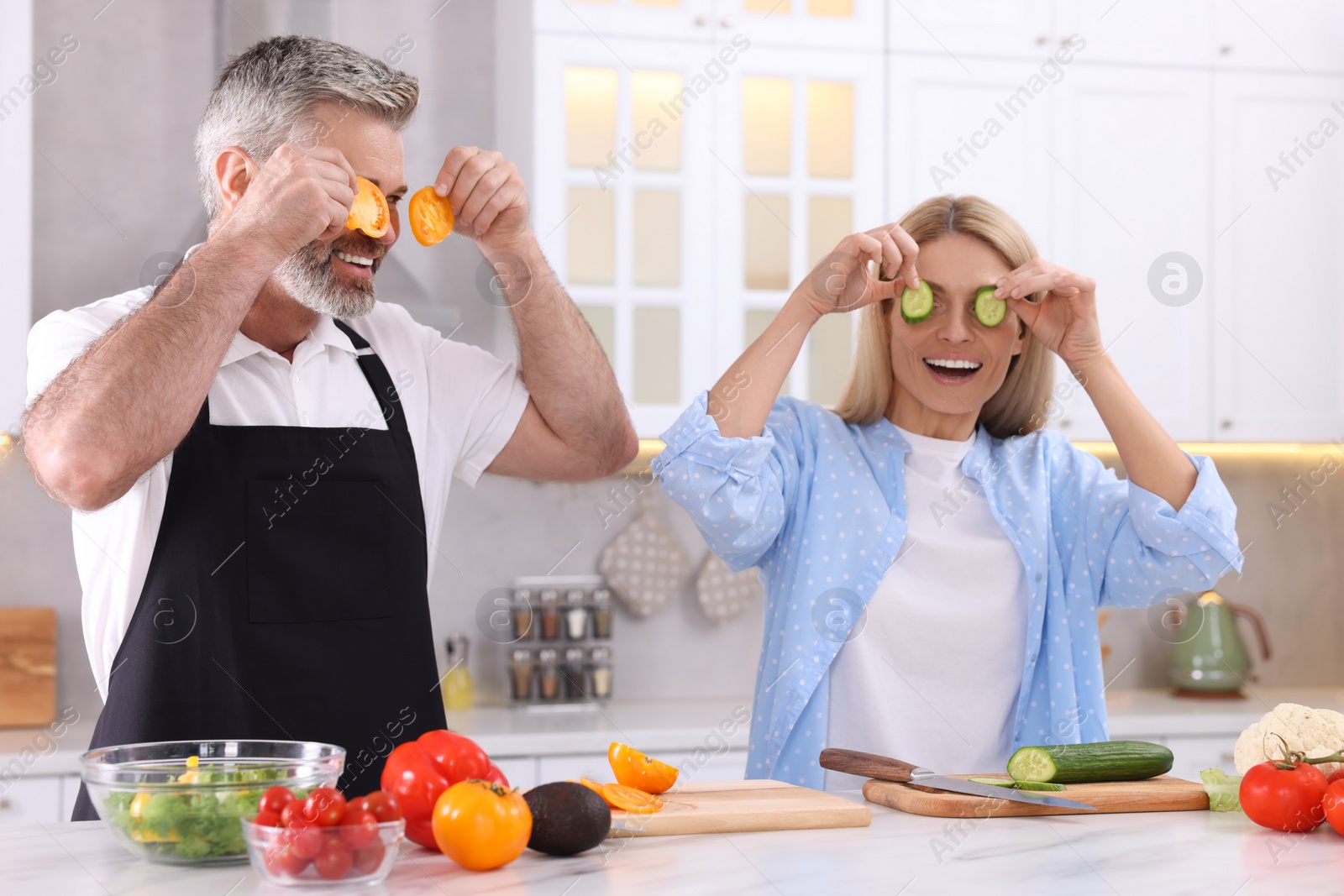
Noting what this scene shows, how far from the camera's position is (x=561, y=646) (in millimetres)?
3701

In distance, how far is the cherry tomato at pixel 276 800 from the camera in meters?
1.12

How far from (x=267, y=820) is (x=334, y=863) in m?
0.07

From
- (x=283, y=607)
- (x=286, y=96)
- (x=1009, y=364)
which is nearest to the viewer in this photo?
(x=283, y=607)

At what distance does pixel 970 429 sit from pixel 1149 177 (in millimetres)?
2061

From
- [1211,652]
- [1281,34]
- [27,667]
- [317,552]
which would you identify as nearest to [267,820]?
[317,552]

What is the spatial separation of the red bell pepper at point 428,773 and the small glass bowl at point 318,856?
126 mm

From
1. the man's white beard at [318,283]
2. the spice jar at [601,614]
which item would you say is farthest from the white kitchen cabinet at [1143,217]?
the man's white beard at [318,283]

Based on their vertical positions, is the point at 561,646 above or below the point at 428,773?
below

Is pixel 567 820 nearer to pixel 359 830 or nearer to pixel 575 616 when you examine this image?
pixel 359 830

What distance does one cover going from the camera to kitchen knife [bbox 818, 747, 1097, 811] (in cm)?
147

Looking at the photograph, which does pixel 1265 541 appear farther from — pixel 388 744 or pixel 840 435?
pixel 388 744

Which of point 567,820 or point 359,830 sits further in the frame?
point 567,820

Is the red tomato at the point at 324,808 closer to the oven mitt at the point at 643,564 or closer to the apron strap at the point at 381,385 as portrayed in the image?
the apron strap at the point at 381,385

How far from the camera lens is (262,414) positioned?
1.81 metres
